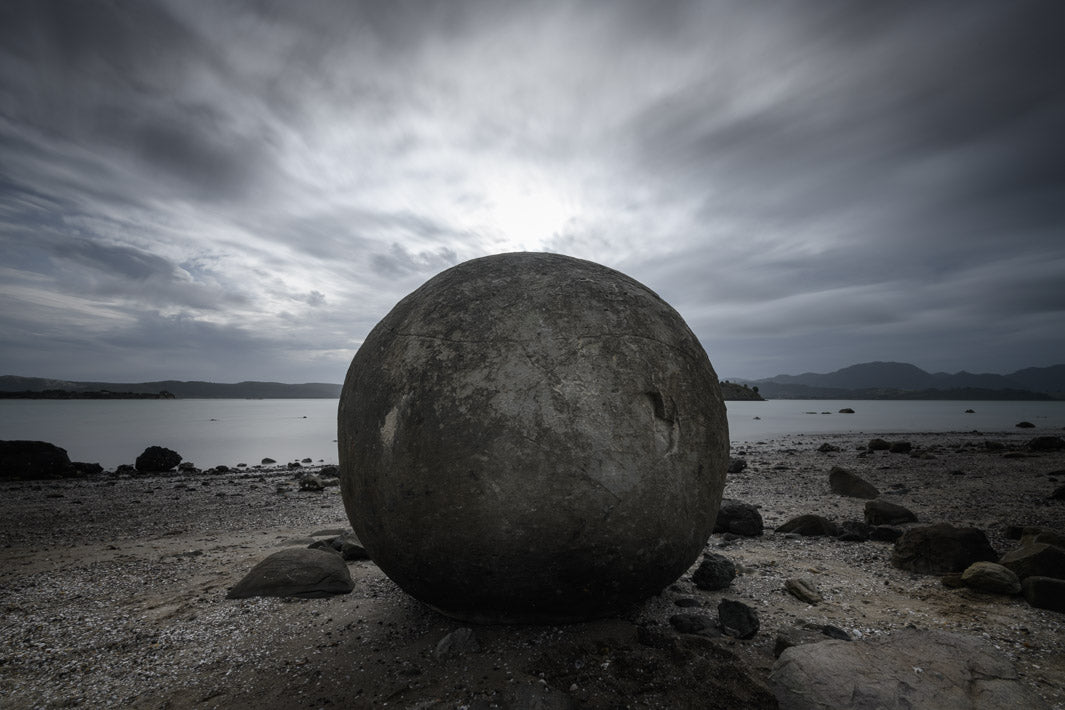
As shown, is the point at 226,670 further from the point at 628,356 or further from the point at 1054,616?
the point at 1054,616

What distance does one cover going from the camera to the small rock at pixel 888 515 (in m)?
7.10

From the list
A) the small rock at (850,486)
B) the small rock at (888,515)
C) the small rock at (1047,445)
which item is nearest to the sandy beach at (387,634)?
the small rock at (888,515)

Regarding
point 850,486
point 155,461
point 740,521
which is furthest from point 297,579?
point 155,461

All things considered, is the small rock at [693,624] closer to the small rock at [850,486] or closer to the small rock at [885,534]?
the small rock at [885,534]

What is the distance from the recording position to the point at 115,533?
8016mm

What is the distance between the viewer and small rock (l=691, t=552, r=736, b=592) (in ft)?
15.1

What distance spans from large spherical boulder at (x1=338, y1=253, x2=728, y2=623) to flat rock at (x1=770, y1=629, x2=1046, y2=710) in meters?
0.95

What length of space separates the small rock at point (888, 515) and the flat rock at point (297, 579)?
6.96 meters

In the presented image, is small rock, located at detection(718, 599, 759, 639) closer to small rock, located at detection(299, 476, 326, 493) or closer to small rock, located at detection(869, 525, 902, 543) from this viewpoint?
small rock, located at detection(869, 525, 902, 543)

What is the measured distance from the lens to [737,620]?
372 cm

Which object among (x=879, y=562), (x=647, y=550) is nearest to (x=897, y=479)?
(x=879, y=562)

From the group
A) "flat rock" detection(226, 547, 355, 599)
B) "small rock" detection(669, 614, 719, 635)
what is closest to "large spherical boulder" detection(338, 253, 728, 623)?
"small rock" detection(669, 614, 719, 635)

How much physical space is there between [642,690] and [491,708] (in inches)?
34.0

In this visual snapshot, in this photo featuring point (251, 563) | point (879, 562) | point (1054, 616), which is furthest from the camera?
point (251, 563)
